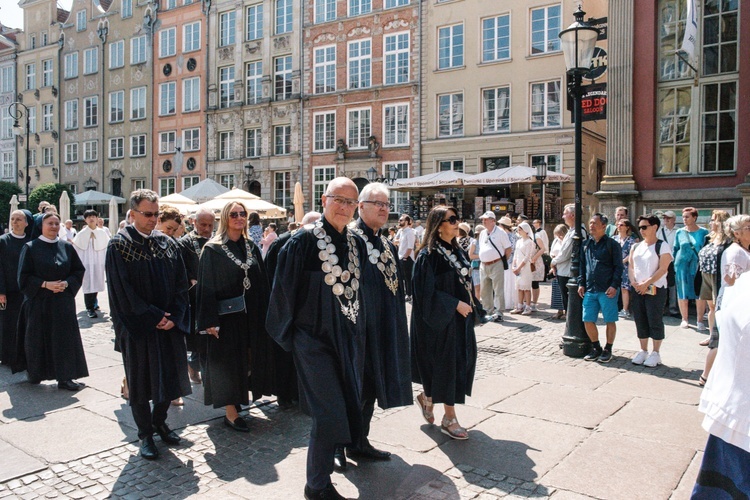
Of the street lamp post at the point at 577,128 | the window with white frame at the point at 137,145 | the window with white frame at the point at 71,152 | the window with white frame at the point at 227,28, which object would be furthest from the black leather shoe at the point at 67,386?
the window with white frame at the point at 71,152

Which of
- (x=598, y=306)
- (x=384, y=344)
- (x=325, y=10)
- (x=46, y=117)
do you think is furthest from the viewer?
(x=46, y=117)

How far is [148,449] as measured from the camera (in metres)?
4.75

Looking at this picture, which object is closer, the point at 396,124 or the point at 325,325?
the point at 325,325

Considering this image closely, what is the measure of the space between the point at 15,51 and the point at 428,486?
53.0 m

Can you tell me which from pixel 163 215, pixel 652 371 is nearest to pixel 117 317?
pixel 163 215

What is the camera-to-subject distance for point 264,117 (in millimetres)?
33469

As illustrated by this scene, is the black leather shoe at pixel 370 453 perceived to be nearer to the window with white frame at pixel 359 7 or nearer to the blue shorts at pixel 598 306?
Result: the blue shorts at pixel 598 306

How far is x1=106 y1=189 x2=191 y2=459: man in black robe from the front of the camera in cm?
480

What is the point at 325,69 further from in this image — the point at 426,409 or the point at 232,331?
the point at 426,409

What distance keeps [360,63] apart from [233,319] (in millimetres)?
26624

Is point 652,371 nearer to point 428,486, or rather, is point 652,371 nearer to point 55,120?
point 428,486

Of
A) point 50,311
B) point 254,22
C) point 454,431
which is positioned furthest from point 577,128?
point 254,22

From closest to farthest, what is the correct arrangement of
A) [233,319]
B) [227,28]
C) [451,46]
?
[233,319], [451,46], [227,28]

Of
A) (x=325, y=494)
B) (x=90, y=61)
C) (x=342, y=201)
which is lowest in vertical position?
(x=325, y=494)
